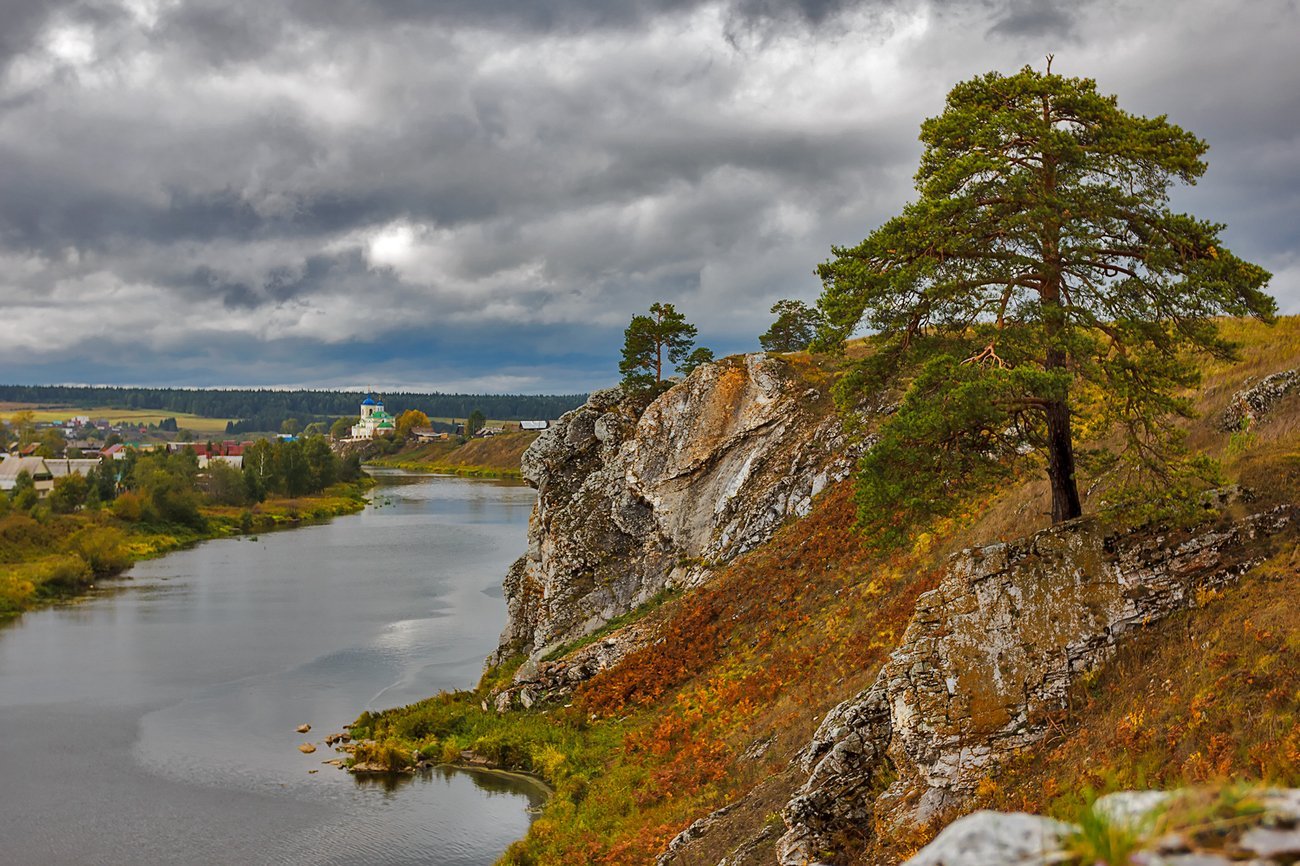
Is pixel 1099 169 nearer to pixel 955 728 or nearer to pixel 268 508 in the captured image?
pixel 955 728

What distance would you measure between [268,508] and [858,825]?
460 ft

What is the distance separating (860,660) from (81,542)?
309 feet

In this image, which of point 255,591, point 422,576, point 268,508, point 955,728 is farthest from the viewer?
point 268,508

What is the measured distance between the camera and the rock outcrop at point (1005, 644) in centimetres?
1518

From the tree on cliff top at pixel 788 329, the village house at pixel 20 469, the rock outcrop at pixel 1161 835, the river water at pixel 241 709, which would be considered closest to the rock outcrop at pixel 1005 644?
the rock outcrop at pixel 1161 835

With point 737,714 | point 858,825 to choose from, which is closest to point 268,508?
point 737,714

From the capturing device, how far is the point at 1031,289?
18.0 m

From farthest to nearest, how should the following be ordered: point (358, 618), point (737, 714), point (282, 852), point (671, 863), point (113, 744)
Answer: point (358, 618) < point (113, 744) < point (282, 852) < point (737, 714) < point (671, 863)

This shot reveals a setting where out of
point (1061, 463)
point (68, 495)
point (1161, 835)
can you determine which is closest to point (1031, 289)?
point (1061, 463)

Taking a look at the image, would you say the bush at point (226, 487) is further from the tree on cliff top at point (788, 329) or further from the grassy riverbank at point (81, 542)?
the tree on cliff top at point (788, 329)

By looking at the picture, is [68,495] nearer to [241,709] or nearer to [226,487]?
[226,487]

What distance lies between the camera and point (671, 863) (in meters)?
20.6

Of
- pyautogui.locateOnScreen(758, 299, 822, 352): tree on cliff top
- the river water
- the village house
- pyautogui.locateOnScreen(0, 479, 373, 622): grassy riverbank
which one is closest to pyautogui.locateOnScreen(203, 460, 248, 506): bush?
pyautogui.locateOnScreen(0, 479, 373, 622): grassy riverbank

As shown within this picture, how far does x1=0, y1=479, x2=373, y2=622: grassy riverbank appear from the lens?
80.6 meters
